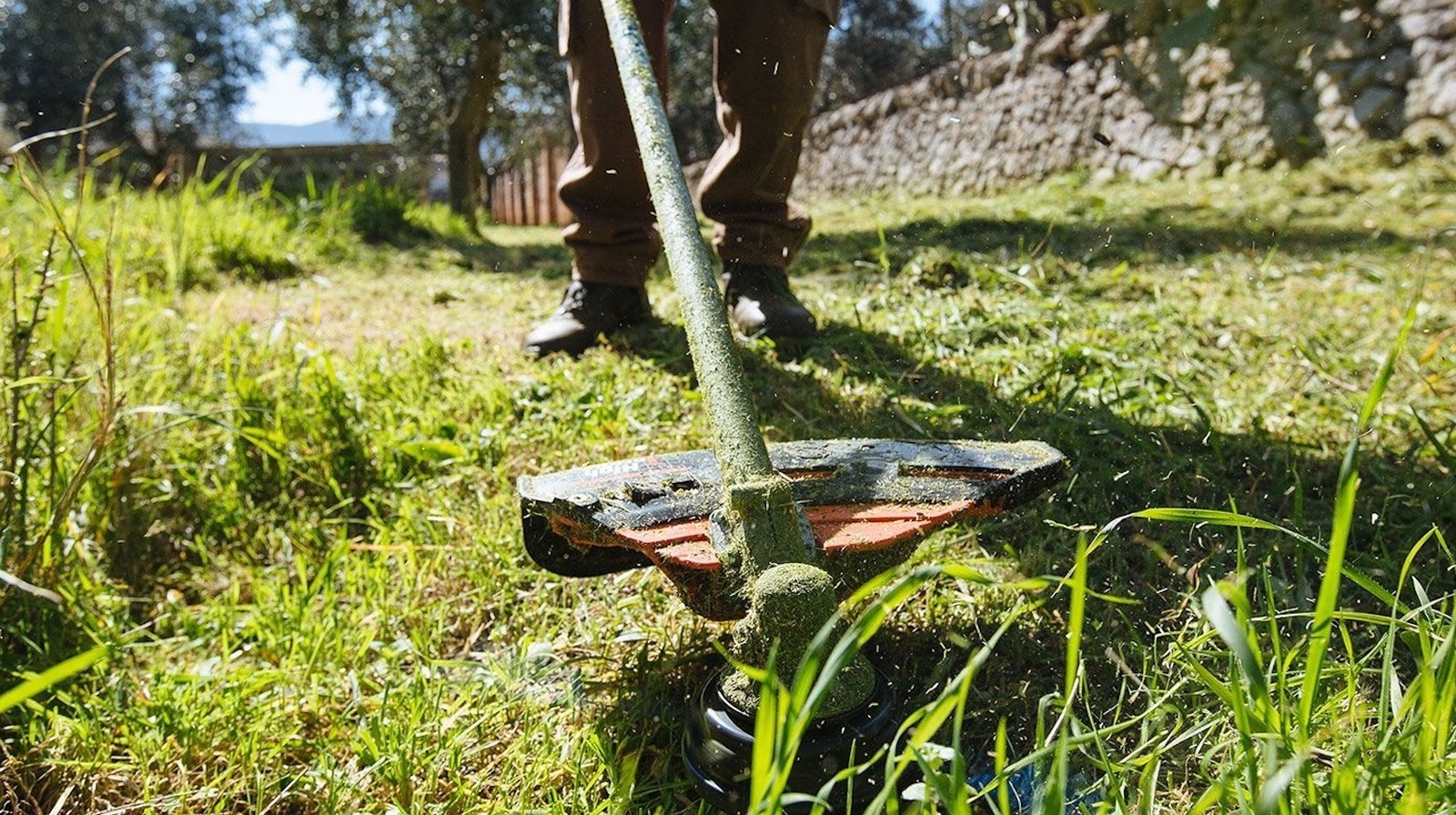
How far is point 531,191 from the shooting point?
14.0 meters

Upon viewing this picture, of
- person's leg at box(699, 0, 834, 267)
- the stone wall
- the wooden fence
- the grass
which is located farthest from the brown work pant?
the wooden fence

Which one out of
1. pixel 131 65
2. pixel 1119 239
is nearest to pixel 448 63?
pixel 1119 239

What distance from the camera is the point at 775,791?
654 mm

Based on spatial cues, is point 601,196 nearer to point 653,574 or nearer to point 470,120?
point 653,574

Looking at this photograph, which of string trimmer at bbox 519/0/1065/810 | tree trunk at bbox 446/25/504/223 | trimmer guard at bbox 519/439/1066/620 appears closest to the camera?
string trimmer at bbox 519/0/1065/810

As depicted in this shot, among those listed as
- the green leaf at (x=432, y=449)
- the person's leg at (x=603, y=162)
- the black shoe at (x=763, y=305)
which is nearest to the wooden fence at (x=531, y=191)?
the person's leg at (x=603, y=162)

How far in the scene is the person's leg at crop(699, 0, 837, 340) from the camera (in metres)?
2.36

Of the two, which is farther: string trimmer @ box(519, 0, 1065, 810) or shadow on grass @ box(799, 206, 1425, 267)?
shadow on grass @ box(799, 206, 1425, 267)

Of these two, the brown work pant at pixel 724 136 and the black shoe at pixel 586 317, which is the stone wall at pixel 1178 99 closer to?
the brown work pant at pixel 724 136

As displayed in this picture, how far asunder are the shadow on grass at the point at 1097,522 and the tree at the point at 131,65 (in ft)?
48.9

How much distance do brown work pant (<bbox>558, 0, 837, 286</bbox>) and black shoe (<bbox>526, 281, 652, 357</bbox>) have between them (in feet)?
0.12

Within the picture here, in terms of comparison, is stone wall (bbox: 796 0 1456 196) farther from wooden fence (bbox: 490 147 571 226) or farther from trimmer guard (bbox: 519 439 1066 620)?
trimmer guard (bbox: 519 439 1066 620)

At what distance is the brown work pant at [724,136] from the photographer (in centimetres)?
238

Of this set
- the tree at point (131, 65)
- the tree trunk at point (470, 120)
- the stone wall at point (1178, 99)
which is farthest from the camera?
the tree at point (131, 65)
